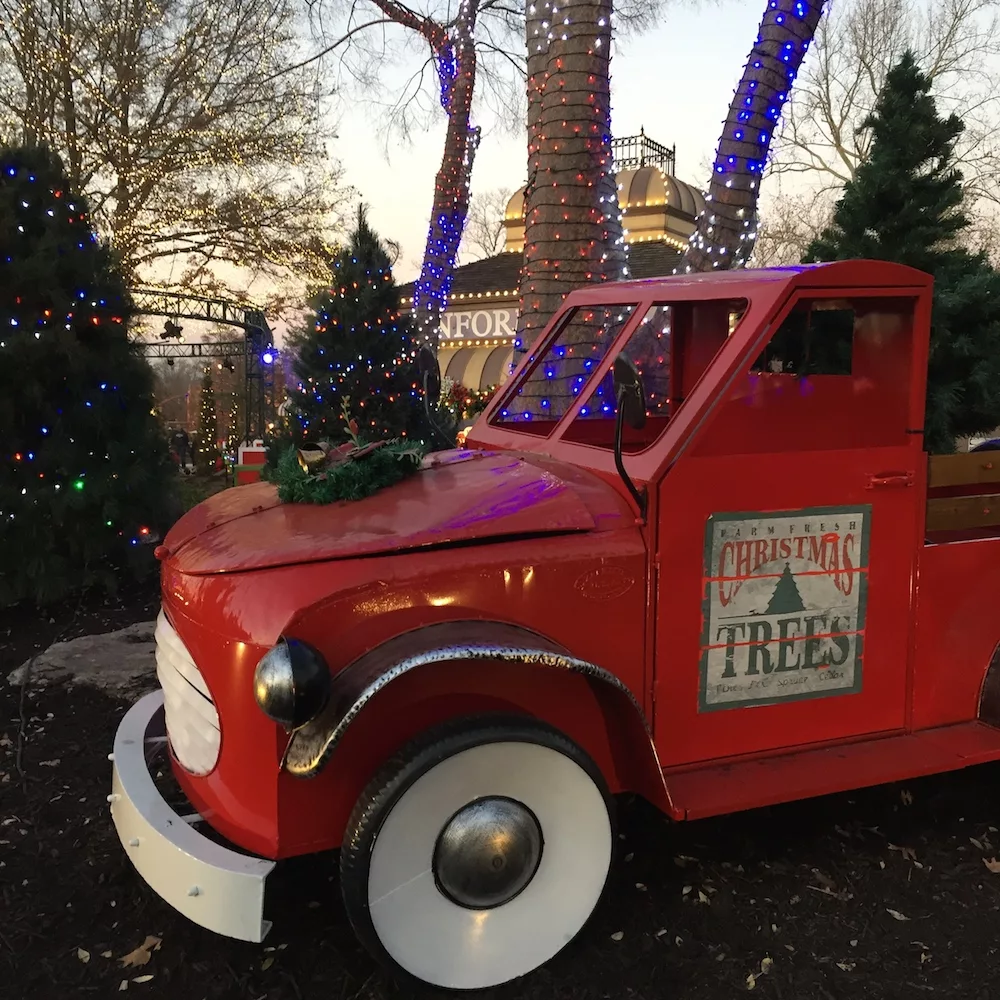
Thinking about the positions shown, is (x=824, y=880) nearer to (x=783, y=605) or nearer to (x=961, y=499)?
(x=783, y=605)

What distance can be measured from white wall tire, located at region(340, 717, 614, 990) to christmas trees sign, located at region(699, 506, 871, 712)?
2.06 feet

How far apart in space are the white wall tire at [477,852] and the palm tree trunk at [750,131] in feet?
16.9

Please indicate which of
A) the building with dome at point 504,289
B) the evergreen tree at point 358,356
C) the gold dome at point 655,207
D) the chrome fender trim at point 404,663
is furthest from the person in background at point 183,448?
the chrome fender trim at point 404,663

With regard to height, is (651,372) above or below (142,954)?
above

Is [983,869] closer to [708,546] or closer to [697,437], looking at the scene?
[708,546]

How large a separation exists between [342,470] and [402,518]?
342 mm

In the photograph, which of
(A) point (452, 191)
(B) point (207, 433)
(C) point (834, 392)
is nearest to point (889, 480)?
(C) point (834, 392)

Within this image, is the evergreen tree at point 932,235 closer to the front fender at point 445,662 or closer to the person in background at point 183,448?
the front fender at point 445,662

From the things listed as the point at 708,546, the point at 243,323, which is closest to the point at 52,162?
the point at 708,546

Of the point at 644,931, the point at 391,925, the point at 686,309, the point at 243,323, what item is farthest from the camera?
the point at 243,323

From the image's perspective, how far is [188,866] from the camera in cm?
232

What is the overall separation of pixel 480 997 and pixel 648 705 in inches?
36.8

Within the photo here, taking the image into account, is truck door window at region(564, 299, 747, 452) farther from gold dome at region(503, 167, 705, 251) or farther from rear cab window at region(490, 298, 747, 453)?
gold dome at region(503, 167, 705, 251)

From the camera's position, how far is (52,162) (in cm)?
636
